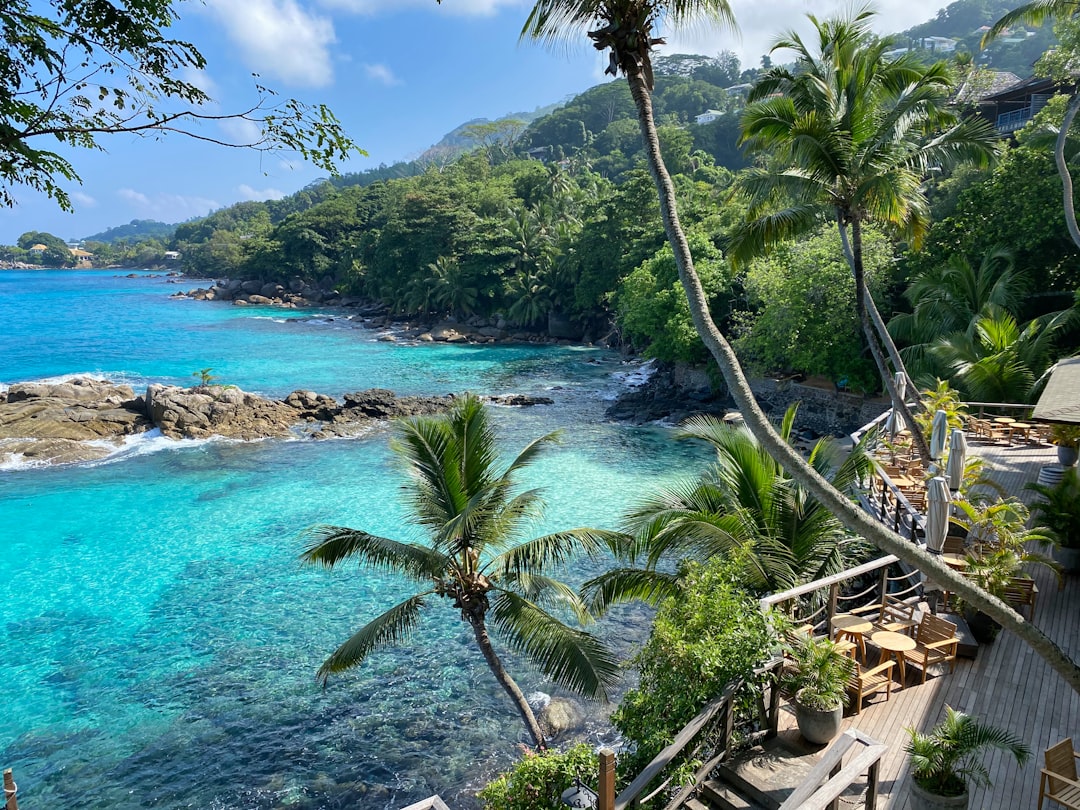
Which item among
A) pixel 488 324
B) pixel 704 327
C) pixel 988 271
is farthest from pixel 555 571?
pixel 488 324

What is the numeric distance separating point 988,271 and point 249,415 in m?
30.0

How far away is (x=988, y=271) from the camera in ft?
69.7

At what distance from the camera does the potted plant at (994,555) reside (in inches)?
332

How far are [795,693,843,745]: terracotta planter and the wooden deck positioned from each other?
424 millimetres

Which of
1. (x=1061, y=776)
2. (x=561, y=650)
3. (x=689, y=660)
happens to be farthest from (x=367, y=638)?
(x=1061, y=776)

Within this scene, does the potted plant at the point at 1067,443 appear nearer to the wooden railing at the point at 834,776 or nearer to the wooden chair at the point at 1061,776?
the wooden chair at the point at 1061,776

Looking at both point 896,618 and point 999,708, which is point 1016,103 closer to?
point 896,618

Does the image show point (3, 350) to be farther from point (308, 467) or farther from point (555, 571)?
point (555, 571)

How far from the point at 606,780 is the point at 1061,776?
3.69 metres

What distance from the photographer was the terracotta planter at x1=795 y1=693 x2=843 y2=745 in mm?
6508

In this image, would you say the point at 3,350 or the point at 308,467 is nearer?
the point at 308,467

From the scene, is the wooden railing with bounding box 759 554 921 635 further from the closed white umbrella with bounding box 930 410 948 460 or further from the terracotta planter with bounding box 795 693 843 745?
the closed white umbrella with bounding box 930 410 948 460

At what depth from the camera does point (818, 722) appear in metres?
6.53

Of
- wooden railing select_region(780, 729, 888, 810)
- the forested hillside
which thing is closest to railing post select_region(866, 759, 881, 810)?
wooden railing select_region(780, 729, 888, 810)
